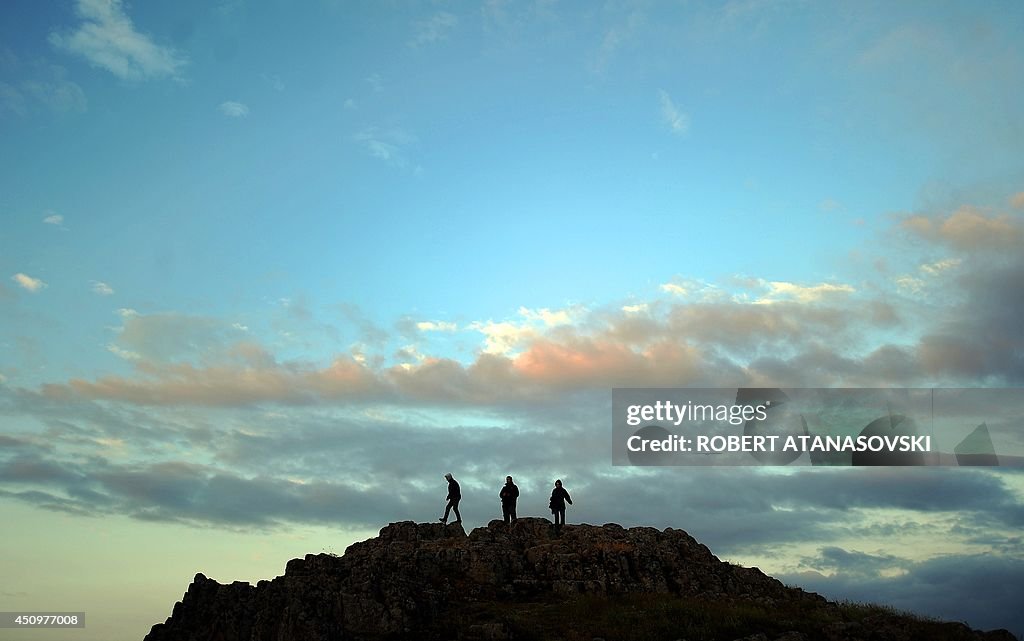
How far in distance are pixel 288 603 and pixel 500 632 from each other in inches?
355

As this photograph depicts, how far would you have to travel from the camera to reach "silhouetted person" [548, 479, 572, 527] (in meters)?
45.8

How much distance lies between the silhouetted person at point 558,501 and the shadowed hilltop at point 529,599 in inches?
35.6

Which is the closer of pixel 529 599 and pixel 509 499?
pixel 529 599

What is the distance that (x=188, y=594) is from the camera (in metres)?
38.1

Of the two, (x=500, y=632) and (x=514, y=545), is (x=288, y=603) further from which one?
(x=514, y=545)

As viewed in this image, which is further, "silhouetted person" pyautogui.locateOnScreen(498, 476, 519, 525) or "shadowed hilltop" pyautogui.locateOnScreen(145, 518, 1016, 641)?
"silhouetted person" pyautogui.locateOnScreen(498, 476, 519, 525)

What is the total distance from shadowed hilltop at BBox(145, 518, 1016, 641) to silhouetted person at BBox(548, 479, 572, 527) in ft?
2.96

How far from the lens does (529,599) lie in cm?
3759

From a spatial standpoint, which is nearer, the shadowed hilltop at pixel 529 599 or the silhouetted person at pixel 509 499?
the shadowed hilltop at pixel 529 599

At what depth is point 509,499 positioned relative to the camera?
1869 inches

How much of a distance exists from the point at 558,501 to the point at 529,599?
9109mm

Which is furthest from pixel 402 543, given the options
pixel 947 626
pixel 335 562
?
pixel 947 626

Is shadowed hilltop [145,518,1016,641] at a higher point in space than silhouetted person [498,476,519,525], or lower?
lower

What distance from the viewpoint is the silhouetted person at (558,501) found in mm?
45825
